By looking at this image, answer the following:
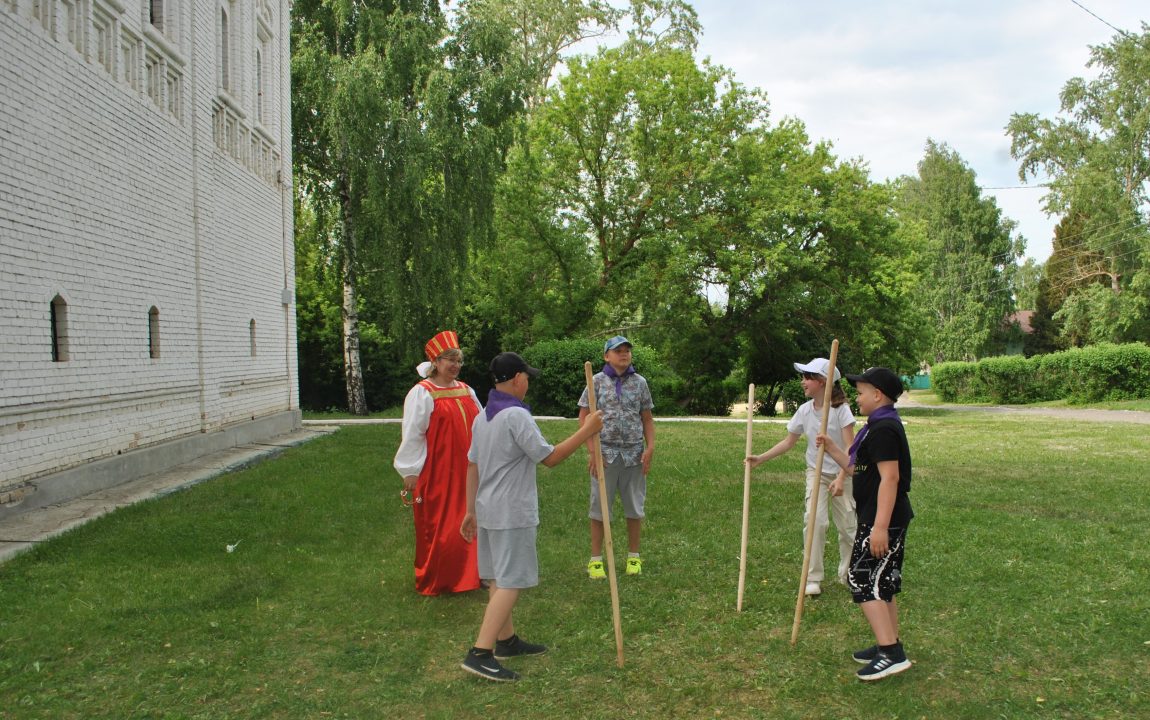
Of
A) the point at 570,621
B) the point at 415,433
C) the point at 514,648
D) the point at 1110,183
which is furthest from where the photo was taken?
the point at 1110,183

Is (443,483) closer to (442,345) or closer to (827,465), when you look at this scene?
(442,345)

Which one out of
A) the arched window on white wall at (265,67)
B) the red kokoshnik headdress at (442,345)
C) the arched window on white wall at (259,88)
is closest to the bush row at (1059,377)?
the arched window on white wall at (265,67)

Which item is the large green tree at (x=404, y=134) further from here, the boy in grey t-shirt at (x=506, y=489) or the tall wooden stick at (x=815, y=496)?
the boy in grey t-shirt at (x=506, y=489)

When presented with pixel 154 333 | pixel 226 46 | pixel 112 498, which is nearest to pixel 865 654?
pixel 112 498

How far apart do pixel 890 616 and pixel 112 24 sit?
11.0 meters

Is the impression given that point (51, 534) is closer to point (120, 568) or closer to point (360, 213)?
point (120, 568)

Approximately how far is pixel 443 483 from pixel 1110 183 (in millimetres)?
42878

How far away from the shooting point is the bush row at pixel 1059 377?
98.2 ft

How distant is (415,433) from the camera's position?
239 inches

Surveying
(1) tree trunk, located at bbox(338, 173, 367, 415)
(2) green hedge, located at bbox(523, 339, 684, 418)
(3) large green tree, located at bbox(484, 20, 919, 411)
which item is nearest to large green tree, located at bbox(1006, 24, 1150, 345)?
(3) large green tree, located at bbox(484, 20, 919, 411)

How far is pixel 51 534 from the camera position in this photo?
743cm

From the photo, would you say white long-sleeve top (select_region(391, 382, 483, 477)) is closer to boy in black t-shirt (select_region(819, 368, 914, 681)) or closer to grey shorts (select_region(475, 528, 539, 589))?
grey shorts (select_region(475, 528, 539, 589))

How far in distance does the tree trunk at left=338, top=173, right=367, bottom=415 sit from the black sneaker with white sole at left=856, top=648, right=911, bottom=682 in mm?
20034

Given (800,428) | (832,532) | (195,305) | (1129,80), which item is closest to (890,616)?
(800,428)
